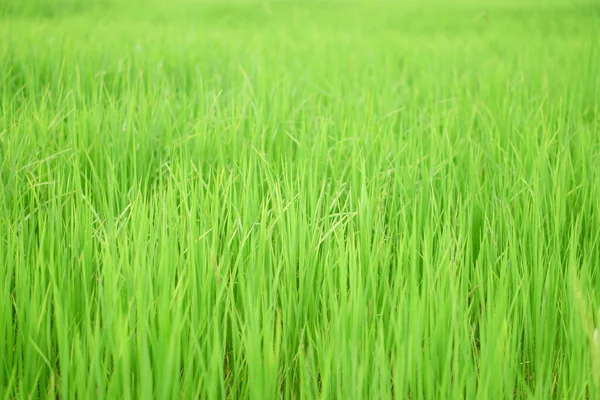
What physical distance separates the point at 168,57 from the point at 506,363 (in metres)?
2.32

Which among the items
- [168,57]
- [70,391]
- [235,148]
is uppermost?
[168,57]

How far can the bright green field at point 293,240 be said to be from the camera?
776 millimetres

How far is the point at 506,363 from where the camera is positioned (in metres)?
0.76

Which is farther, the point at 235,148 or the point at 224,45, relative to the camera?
the point at 224,45

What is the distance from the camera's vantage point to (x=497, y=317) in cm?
82

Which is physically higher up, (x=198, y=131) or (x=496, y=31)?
(x=496, y=31)

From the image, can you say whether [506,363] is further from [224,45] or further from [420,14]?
[420,14]

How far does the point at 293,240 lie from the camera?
1.00 meters

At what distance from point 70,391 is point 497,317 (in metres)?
0.62

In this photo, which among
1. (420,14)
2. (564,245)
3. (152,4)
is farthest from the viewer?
(420,14)

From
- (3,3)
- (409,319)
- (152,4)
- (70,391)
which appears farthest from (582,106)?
(152,4)

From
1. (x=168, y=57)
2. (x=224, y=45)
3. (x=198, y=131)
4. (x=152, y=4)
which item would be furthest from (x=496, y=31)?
(x=198, y=131)

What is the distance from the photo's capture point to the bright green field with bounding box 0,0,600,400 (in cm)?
78

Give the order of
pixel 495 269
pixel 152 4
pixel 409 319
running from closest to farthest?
1. pixel 409 319
2. pixel 495 269
3. pixel 152 4
